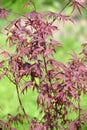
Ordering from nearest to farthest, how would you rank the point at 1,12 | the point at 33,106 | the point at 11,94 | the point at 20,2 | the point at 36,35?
the point at 36,35 < the point at 1,12 < the point at 33,106 < the point at 11,94 < the point at 20,2

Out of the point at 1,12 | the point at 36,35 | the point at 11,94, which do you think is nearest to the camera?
the point at 36,35

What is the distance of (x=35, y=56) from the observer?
3078 millimetres

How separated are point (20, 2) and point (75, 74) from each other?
5557mm

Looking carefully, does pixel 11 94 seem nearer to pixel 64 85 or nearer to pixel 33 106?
pixel 33 106

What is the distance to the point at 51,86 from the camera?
3.18 meters

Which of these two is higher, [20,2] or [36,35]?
[20,2]

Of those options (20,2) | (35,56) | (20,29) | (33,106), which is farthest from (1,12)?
(20,2)

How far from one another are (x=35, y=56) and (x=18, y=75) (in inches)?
8.6

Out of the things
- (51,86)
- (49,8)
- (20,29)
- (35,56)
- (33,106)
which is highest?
(49,8)

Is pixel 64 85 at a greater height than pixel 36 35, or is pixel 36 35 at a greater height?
pixel 36 35

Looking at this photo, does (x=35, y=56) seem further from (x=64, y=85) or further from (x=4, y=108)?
(x=4, y=108)

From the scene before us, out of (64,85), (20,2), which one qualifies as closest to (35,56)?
(64,85)

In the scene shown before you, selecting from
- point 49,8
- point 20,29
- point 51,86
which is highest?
point 49,8

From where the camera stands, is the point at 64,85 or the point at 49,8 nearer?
the point at 64,85
